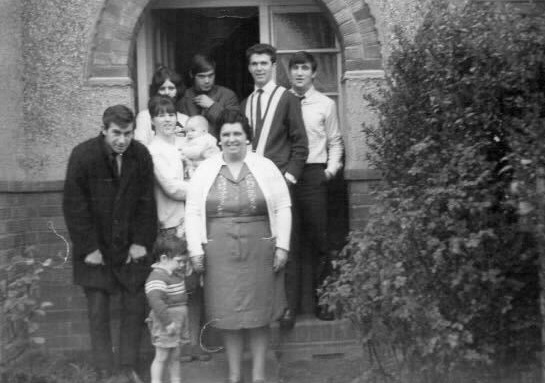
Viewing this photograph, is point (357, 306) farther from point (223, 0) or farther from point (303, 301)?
point (223, 0)

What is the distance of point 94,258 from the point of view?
19.9 ft


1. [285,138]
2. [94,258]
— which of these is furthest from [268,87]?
[94,258]

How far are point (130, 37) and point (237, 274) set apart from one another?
232 cm

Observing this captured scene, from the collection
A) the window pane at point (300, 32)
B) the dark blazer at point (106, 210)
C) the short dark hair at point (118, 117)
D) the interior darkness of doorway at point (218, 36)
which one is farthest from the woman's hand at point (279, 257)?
the interior darkness of doorway at point (218, 36)

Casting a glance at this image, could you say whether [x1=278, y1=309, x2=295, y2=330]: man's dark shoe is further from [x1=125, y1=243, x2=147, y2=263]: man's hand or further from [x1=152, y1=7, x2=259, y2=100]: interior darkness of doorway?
[x1=152, y1=7, x2=259, y2=100]: interior darkness of doorway

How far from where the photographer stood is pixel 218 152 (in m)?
6.43

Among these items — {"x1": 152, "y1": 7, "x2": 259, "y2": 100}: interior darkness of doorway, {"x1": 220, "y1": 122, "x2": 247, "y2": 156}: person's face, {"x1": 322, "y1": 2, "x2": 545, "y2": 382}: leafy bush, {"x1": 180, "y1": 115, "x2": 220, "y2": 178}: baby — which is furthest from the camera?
{"x1": 152, "y1": 7, "x2": 259, "y2": 100}: interior darkness of doorway

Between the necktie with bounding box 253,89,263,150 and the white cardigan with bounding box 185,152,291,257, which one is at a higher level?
the necktie with bounding box 253,89,263,150

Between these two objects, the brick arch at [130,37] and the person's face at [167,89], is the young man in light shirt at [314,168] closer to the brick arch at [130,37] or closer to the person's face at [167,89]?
the brick arch at [130,37]

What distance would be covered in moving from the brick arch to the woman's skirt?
6.00ft

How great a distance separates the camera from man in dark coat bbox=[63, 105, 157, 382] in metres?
6.03

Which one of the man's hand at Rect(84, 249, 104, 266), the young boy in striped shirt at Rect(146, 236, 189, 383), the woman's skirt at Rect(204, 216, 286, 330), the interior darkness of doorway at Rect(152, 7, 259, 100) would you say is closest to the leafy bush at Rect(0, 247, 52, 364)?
the man's hand at Rect(84, 249, 104, 266)

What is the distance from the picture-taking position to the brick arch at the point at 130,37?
695 centimetres

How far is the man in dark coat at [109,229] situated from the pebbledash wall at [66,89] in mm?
872
